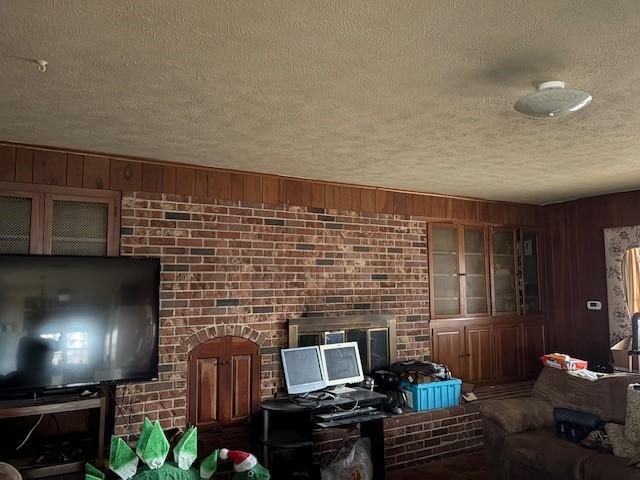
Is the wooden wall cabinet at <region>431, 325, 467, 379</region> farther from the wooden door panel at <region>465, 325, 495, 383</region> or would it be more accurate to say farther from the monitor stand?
the monitor stand

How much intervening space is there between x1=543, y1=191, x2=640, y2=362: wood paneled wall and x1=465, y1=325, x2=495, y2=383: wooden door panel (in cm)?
100

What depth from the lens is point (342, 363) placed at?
4.16 meters

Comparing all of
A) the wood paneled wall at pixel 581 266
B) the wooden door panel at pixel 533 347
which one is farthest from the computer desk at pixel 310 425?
the wood paneled wall at pixel 581 266

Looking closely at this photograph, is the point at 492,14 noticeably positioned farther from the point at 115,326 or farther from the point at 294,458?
the point at 294,458

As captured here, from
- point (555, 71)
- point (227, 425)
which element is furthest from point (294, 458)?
point (555, 71)

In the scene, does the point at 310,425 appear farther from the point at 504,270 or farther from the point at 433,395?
the point at 504,270

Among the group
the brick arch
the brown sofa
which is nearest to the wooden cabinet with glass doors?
the brown sofa

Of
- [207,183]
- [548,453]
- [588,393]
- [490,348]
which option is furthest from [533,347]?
[207,183]

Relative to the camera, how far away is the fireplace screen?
416cm

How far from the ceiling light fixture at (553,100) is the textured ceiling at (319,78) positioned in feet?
0.22

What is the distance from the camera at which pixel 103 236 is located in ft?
11.5

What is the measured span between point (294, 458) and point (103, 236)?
2.22 metres

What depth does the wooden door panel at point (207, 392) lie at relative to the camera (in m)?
3.70

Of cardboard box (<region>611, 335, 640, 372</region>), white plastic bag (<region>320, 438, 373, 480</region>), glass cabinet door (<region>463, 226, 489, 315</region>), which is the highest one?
glass cabinet door (<region>463, 226, 489, 315</region>)
